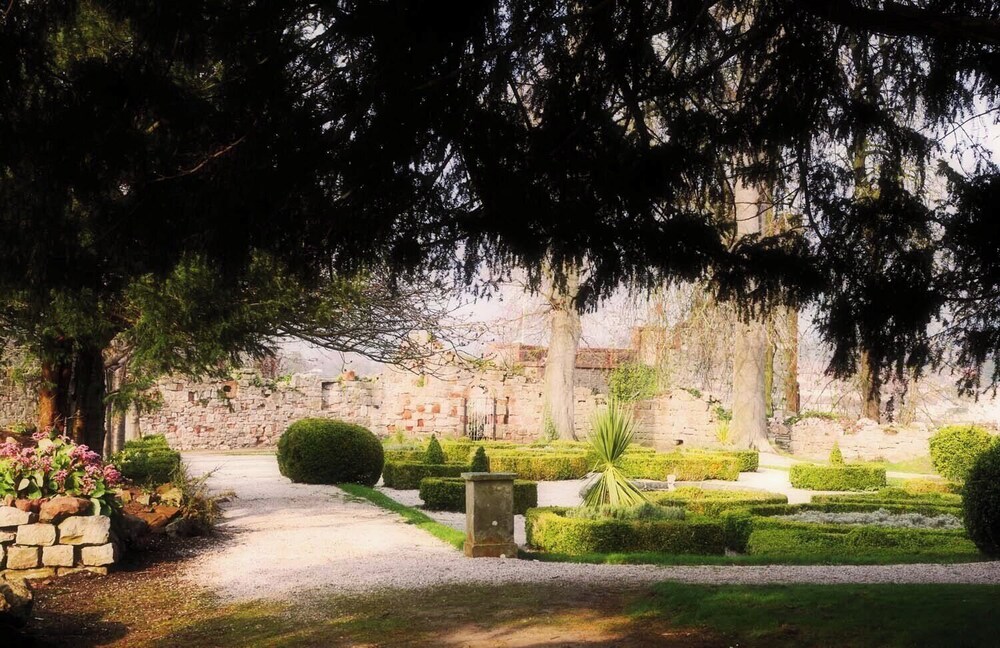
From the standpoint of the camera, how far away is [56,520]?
7.08 m

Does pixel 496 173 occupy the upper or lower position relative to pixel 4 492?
upper

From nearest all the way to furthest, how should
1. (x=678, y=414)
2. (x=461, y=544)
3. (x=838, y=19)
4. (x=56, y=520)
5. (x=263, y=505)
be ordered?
(x=838, y=19) < (x=56, y=520) < (x=461, y=544) < (x=263, y=505) < (x=678, y=414)

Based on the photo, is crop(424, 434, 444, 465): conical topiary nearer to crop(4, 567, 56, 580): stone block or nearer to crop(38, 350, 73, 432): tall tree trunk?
crop(38, 350, 73, 432): tall tree trunk

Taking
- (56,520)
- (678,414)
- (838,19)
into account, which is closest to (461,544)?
(56,520)

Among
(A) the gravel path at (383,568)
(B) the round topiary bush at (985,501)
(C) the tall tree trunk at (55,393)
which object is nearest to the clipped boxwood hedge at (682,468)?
(A) the gravel path at (383,568)

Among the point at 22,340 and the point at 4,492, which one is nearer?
the point at 4,492

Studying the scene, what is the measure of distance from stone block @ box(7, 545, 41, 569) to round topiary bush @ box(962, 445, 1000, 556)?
7.40 m

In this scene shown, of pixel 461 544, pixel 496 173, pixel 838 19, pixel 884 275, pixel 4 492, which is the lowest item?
pixel 461 544

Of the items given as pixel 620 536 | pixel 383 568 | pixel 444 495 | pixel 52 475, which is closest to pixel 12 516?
pixel 52 475

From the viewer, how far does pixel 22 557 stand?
22.7ft

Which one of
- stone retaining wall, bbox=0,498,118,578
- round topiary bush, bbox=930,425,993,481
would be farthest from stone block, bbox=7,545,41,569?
round topiary bush, bbox=930,425,993,481

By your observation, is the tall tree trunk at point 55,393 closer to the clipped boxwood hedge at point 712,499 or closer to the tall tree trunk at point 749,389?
the clipped boxwood hedge at point 712,499

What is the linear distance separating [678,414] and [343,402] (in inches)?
352

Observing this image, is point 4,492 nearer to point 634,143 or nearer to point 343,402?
point 634,143
